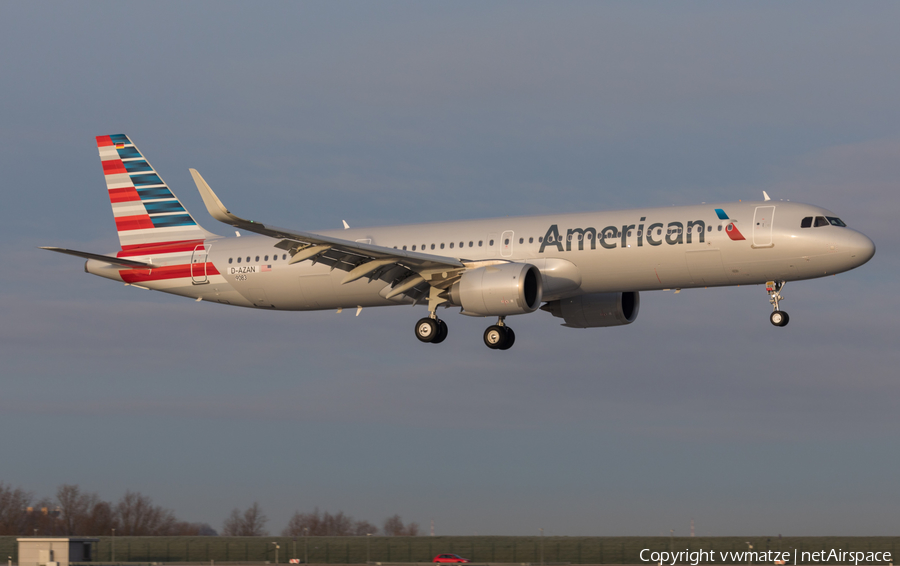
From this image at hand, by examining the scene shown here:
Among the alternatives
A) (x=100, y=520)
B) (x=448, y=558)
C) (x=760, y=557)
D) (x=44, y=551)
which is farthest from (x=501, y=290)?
(x=100, y=520)

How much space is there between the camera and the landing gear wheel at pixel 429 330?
44.7m

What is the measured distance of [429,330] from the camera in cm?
4472

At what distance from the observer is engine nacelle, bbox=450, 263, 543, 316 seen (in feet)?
132

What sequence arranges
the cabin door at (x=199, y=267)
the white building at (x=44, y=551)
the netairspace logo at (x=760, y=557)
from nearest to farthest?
the netairspace logo at (x=760, y=557) < the white building at (x=44, y=551) < the cabin door at (x=199, y=267)

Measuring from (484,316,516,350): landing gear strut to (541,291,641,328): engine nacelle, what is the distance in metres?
3.24

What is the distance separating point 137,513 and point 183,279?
38.0 m

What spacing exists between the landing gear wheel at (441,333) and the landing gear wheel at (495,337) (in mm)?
1846

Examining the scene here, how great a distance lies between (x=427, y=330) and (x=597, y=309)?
26.7 feet

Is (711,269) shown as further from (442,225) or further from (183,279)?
(183,279)

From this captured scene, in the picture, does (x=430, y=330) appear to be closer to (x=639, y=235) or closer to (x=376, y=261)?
(x=376, y=261)

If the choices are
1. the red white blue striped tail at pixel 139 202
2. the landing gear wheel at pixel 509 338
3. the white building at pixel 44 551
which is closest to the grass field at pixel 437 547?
the white building at pixel 44 551

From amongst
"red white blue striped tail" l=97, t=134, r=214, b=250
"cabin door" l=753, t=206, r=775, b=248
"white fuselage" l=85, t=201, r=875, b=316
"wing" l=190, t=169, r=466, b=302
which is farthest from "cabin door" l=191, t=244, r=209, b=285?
"cabin door" l=753, t=206, r=775, b=248

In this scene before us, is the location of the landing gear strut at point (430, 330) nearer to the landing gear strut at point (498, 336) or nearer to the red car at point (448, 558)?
the landing gear strut at point (498, 336)

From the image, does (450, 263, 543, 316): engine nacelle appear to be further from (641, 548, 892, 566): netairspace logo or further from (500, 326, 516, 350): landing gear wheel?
(641, 548, 892, 566): netairspace logo
